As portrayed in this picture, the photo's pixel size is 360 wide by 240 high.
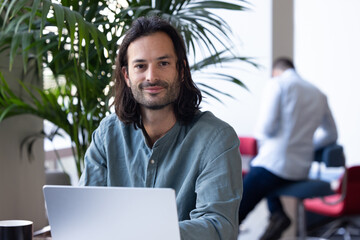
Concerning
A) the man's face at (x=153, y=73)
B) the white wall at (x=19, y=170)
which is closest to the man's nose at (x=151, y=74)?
the man's face at (x=153, y=73)

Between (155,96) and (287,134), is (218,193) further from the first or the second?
(287,134)

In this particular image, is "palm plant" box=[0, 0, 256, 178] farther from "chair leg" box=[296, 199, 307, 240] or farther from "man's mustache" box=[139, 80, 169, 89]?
"chair leg" box=[296, 199, 307, 240]

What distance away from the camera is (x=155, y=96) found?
1.67 meters

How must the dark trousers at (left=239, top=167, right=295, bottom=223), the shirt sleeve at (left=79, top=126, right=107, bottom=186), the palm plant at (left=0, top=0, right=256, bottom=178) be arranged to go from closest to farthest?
the shirt sleeve at (left=79, top=126, right=107, bottom=186) → the palm plant at (left=0, top=0, right=256, bottom=178) → the dark trousers at (left=239, top=167, right=295, bottom=223)

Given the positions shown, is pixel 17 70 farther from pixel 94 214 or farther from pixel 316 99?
pixel 316 99

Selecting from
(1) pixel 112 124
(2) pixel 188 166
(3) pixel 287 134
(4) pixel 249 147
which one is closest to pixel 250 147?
(4) pixel 249 147

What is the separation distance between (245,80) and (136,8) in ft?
9.92

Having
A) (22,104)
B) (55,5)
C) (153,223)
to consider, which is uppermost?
(55,5)

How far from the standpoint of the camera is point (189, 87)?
1788 mm

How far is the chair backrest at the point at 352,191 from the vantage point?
3.91 m

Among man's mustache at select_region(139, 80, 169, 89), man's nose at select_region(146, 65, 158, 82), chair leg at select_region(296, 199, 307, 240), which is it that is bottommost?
chair leg at select_region(296, 199, 307, 240)

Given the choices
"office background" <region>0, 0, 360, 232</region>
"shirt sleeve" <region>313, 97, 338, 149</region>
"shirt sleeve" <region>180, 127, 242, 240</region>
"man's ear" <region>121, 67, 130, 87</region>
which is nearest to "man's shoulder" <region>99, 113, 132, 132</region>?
"man's ear" <region>121, 67, 130, 87</region>

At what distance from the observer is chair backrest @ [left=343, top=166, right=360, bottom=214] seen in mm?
3912

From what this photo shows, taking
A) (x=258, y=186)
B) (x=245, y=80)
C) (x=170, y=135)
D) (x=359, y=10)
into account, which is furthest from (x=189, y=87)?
(x=359, y=10)
